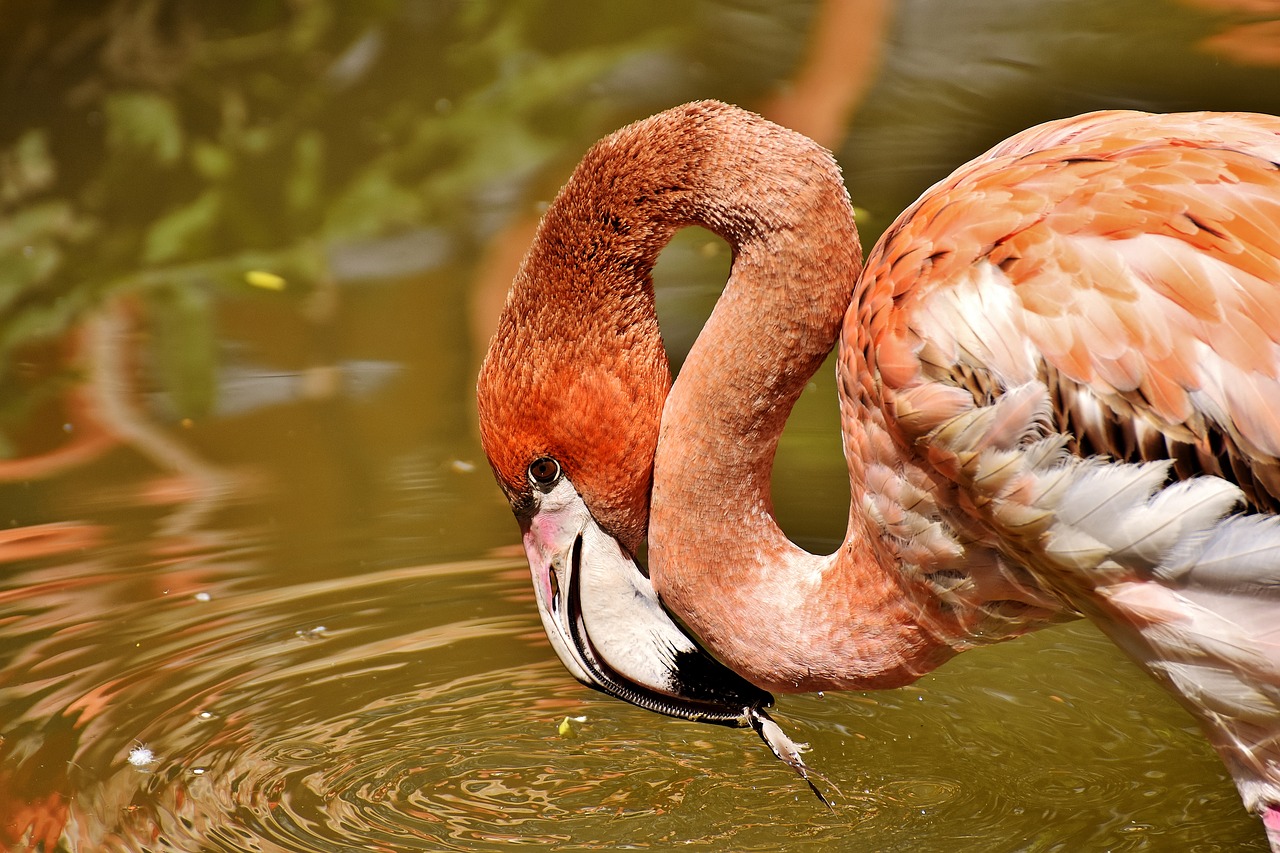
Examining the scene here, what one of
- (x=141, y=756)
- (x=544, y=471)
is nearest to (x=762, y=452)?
(x=544, y=471)

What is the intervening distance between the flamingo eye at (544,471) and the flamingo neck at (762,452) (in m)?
0.22

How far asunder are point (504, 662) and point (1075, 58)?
4479 millimetres

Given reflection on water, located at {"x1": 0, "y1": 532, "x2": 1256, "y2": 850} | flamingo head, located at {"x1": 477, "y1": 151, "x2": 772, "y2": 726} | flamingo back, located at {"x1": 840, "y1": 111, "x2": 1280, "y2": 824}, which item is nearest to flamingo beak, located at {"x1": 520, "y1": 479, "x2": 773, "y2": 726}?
flamingo head, located at {"x1": 477, "y1": 151, "x2": 772, "y2": 726}

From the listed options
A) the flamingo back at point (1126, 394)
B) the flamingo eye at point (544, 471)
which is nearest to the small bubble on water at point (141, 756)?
the flamingo eye at point (544, 471)

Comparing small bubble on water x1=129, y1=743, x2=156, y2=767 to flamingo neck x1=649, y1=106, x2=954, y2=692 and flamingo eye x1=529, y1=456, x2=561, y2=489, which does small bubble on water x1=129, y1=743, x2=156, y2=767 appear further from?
flamingo neck x1=649, y1=106, x2=954, y2=692

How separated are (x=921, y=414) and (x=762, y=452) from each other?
0.48 m

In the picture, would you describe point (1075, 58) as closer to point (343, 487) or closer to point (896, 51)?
point (896, 51)

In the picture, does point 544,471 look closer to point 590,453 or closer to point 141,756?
point 590,453

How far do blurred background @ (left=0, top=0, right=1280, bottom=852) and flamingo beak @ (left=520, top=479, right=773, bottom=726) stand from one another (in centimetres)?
27

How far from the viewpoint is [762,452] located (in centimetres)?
316

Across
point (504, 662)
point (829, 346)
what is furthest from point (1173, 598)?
point (504, 662)

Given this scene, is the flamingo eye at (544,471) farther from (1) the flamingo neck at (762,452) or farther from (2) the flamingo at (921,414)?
(1) the flamingo neck at (762,452)

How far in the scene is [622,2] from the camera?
7.93 m

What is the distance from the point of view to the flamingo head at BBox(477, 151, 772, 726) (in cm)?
309
